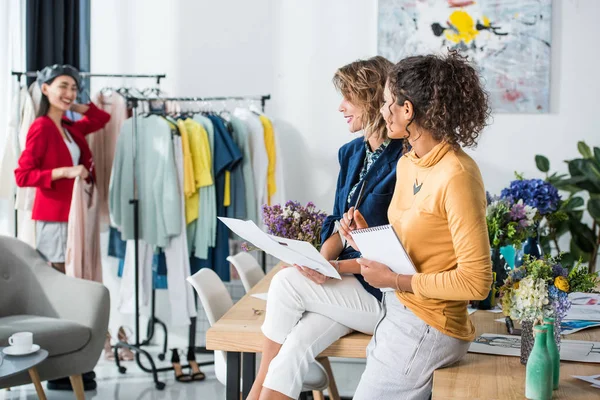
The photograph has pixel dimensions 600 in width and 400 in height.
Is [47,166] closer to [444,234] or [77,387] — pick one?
[77,387]

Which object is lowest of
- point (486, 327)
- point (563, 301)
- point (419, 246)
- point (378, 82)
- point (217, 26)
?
point (486, 327)

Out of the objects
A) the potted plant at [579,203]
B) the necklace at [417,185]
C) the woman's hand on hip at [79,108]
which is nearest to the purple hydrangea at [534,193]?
the necklace at [417,185]

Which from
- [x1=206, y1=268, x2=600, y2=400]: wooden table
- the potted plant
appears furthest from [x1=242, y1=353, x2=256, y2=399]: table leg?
the potted plant

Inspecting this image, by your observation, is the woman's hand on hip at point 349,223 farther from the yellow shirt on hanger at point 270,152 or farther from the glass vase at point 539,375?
the yellow shirt on hanger at point 270,152

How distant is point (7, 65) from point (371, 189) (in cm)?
289

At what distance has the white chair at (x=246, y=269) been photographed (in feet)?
10.4

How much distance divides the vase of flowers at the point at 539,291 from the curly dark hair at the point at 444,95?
0.35m

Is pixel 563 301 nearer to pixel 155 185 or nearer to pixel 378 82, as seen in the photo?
pixel 378 82

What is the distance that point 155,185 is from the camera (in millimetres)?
4273

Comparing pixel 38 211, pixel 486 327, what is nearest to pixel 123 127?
pixel 38 211


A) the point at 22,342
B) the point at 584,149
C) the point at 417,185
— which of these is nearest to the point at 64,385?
the point at 22,342

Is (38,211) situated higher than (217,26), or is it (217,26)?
(217,26)

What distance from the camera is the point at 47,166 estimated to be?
408 cm

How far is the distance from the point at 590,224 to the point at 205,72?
2528 millimetres
